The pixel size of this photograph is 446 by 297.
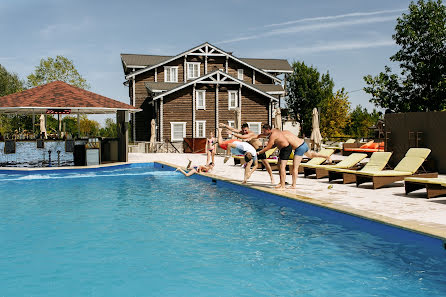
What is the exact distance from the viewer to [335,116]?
5550 centimetres

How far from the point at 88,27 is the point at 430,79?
31638 millimetres

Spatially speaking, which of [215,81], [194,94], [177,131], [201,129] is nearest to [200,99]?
[194,94]

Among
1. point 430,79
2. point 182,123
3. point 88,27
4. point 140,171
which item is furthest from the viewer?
point 430,79

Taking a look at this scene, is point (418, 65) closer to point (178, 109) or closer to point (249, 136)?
point (178, 109)

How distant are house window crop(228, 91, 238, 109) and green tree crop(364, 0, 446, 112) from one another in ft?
48.7

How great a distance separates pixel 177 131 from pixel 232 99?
5590mm

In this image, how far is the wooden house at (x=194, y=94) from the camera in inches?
1358

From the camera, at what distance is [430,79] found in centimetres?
3994

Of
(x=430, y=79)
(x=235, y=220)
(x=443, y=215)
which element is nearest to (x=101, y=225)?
(x=235, y=220)

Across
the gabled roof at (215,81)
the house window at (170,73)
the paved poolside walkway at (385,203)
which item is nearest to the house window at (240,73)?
the gabled roof at (215,81)

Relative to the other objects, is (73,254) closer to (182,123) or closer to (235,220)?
(235,220)

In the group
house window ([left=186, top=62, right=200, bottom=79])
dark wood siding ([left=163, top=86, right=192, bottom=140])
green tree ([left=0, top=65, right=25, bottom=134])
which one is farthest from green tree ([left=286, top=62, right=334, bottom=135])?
green tree ([left=0, top=65, right=25, bottom=134])

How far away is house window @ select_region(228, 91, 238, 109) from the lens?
3584 centimetres

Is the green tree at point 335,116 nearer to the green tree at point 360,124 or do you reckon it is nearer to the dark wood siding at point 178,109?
the green tree at point 360,124
